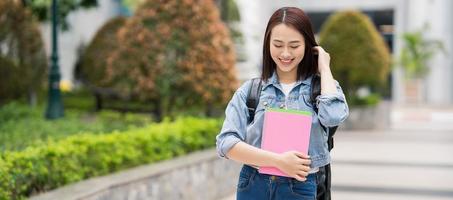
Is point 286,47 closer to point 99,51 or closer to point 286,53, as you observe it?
point 286,53

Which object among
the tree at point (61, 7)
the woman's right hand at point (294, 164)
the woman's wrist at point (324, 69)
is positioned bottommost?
the woman's right hand at point (294, 164)

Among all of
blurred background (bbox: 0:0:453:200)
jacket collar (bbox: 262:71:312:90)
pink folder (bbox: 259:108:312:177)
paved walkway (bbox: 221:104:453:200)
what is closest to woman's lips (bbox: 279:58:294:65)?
jacket collar (bbox: 262:71:312:90)

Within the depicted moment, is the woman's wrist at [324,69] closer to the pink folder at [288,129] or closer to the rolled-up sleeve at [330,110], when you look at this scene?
the rolled-up sleeve at [330,110]

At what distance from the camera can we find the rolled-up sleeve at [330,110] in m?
2.68

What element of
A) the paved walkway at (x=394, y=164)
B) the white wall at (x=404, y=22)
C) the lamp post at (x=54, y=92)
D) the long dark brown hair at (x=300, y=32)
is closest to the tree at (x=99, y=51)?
the lamp post at (x=54, y=92)

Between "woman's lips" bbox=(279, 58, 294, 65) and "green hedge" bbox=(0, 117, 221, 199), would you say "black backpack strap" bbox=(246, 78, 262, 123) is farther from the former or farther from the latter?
"green hedge" bbox=(0, 117, 221, 199)

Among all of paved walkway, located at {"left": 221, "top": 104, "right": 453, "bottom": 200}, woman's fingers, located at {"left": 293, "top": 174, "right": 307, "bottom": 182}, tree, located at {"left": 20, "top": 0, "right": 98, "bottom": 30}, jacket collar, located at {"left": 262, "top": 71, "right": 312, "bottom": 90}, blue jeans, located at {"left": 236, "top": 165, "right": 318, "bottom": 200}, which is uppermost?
tree, located at {"left": 20, "top": 0, "right": 98, "bottom": 30}

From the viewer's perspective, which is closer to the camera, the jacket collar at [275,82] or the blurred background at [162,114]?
the jacket collar at [275,82]

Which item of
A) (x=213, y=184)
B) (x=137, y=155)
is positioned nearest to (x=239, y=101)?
(x=137, y=155)

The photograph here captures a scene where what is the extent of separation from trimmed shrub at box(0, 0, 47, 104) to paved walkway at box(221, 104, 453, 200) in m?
6.01

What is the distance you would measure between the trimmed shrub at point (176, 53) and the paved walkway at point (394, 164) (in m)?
2.18

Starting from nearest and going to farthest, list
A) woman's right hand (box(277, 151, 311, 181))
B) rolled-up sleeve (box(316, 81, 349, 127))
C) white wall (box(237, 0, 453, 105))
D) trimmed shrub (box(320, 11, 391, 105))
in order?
woman's right hand (box(277, 151, 311, 181))
rolled-up sleeve (box(316, 81, 349, 127))
trimmed shrub (box(320, 11, 391, 105))
white wall (box(237, 0, 453, 105))

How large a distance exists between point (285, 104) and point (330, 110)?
20 cm

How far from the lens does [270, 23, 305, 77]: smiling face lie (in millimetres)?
2729
